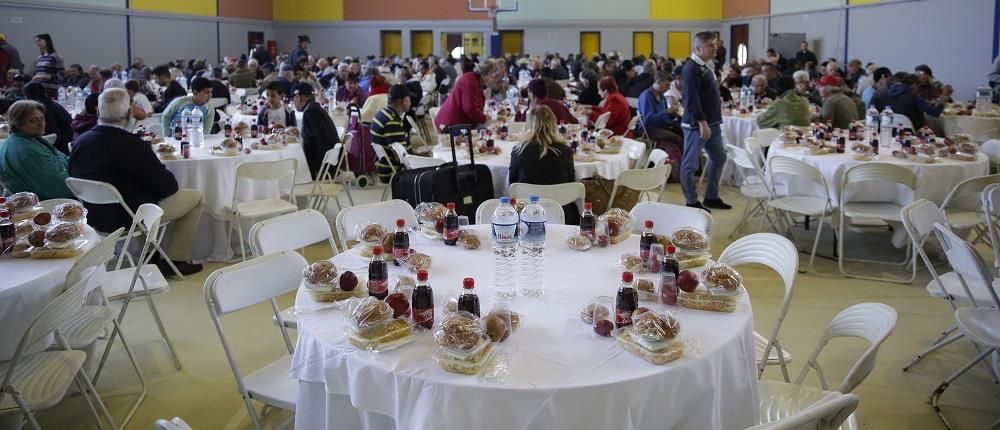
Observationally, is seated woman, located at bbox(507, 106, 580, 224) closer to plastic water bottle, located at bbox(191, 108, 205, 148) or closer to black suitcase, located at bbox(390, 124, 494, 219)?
black suitcase, located at bbox(390, 124, 494, 219)

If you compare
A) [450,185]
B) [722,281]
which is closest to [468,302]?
[722,281]

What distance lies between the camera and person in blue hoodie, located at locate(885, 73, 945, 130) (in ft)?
28.7

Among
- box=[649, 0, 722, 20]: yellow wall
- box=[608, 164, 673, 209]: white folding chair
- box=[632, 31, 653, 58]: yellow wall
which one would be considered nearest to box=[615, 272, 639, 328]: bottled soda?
box=[608, 164, 673, 209]: white folding chair

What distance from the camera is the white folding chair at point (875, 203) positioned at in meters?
5.51

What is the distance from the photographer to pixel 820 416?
5.99 ft

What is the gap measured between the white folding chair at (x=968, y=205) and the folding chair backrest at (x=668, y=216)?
2180 mm

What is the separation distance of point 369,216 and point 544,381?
2037 millimetres

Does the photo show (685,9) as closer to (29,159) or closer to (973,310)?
(29,159)

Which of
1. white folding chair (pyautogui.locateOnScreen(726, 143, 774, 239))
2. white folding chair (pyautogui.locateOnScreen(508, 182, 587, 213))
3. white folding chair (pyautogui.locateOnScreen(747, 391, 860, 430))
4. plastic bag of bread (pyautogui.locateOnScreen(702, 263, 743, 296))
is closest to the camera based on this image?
white folding chair (pyautogui.locateOnScreen(747, 391, 860, 430))

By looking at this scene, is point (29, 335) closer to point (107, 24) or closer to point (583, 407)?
point (583, 407)

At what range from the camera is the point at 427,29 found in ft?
87.4

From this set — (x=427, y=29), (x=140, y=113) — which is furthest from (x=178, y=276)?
(x=427, y=29)

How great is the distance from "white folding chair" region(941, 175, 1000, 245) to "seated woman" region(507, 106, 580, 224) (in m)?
2.43

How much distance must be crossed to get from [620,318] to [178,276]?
14.5ft
